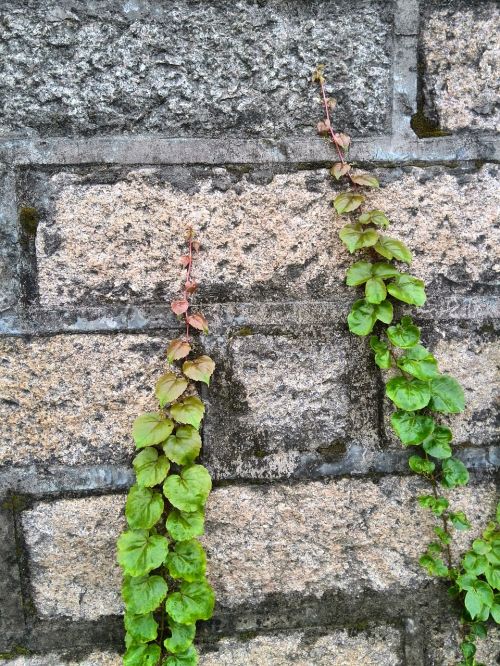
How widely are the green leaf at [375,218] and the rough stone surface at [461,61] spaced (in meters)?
0.23

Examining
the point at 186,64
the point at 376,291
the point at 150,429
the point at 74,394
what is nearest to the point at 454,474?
the point at 376,291

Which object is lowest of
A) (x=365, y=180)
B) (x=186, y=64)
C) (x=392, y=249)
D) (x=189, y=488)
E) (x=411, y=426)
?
(x=189, y=488)

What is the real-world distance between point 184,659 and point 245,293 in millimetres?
746

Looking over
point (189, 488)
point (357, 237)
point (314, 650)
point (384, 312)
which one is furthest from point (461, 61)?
point (314, 650)

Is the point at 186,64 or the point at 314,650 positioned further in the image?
the point at 314,650

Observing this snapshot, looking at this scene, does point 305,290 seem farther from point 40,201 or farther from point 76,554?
point 76,554

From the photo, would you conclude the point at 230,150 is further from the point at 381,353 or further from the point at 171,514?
the point at 171,514

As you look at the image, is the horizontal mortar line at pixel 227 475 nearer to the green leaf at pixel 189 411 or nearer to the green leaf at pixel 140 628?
the green leaf at pixel 189 411

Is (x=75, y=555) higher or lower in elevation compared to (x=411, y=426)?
lower

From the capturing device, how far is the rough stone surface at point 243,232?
1087 millimetres

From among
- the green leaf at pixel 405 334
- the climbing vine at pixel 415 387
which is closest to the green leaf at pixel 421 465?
the climbing vine at pixel 415 387

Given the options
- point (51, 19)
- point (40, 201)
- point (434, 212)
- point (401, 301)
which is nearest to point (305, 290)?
point (401, 301)

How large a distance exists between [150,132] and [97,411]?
0.56 meters

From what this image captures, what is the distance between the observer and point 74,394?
111 cm
